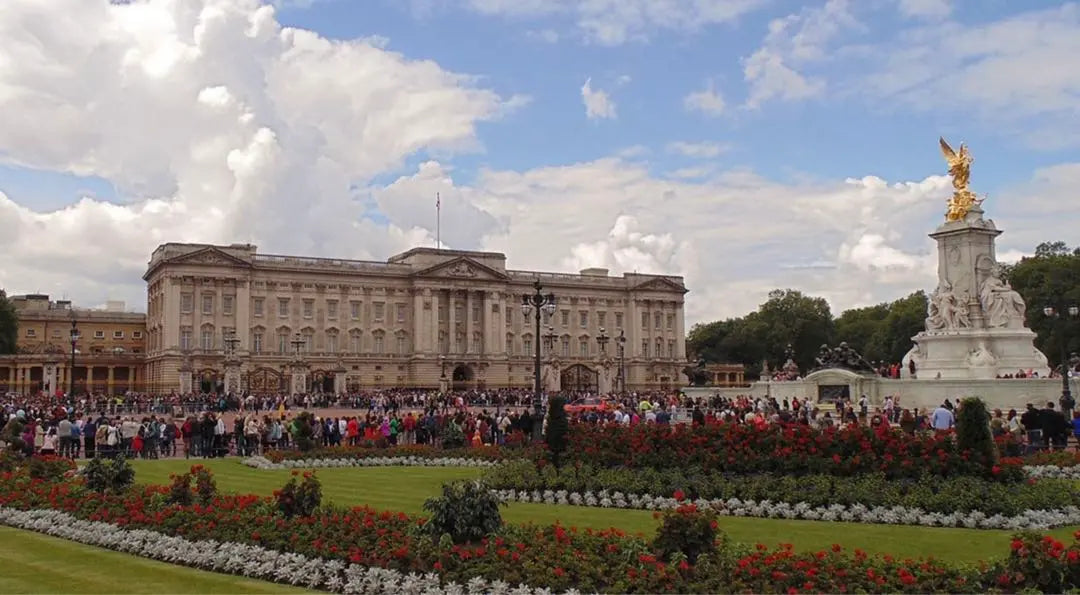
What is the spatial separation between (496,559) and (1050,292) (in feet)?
240

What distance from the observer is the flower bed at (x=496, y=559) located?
30.2 feet

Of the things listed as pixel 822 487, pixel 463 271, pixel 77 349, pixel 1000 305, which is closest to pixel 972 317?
pixel 1000 305

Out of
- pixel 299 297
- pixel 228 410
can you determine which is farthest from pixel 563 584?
pixel 299 297

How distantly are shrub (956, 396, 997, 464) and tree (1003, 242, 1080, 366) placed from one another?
56.7m

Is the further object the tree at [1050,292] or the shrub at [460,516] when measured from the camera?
the tree at [1050,292]

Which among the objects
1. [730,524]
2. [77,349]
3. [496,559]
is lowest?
[730,524]

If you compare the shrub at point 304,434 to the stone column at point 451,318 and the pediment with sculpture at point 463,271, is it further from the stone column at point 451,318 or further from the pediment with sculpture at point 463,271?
the stone column at point 451,318

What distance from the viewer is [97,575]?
1139cm

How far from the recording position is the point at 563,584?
977 centimetres

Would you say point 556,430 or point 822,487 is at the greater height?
point 556,430

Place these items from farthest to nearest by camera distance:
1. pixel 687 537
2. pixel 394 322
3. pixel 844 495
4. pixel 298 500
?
pixel 394 322, pixel 844 495, pixel 298 500, pixel 687 537

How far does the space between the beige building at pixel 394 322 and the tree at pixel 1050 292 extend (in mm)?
32334

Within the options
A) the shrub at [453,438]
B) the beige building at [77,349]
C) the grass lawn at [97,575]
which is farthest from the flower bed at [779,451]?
the beige building at [77,349]

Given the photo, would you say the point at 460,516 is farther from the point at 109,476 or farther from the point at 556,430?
the point at 556,430
